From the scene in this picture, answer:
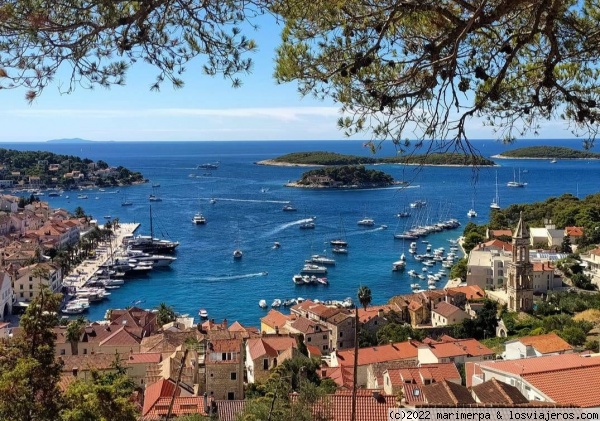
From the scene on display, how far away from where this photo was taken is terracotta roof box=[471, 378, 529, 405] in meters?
7.40

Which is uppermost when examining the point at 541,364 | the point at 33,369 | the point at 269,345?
the point at 33,369

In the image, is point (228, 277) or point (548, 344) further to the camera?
point (228, 277)

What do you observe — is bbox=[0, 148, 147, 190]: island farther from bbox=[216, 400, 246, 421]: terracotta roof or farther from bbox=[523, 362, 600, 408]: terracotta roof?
bbox=[523, 362, 600, 408]: terracotta roof

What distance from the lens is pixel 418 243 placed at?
128 ft

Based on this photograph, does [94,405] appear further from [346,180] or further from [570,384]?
[346,180]

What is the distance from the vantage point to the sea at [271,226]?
89.4ft

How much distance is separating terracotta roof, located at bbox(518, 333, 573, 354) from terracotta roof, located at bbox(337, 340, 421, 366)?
2818mm

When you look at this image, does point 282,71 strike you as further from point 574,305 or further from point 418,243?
point 418,243

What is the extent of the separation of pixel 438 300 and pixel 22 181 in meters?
65.9

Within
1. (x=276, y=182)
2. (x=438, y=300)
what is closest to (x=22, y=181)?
(x=276, y=182)

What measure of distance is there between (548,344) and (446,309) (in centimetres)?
785

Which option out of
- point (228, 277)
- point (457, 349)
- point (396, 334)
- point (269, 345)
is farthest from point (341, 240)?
point (457, 349)

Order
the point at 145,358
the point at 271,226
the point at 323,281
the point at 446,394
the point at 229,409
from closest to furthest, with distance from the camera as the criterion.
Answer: the point at 446,394, the point at 229,409, the point at 145,358, the point at 323,281, the point at 271,226

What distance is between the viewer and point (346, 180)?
7412cm
